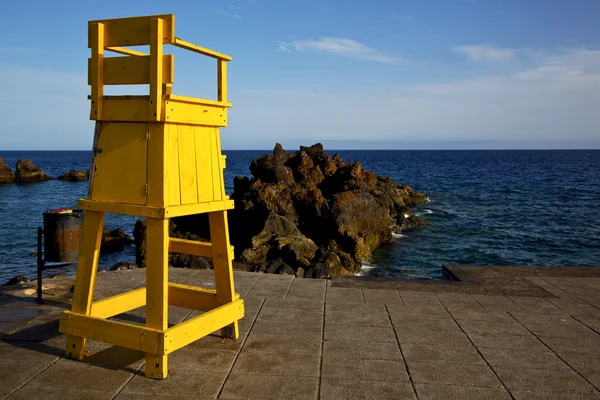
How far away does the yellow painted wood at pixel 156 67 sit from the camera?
13.8 feet

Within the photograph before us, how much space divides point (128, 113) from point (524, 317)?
477 cm

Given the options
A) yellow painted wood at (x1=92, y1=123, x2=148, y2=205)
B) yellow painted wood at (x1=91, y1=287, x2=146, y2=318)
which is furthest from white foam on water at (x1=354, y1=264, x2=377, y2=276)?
yellow painted wood at (x1=92, y1=123, x2=148, y2=205)

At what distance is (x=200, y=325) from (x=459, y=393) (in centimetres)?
217

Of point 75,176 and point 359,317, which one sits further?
point 75,176

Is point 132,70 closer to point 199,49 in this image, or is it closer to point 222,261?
point 199,49

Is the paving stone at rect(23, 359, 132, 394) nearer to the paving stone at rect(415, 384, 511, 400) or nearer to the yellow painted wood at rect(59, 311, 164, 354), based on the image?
the yellow painted wood at rect(59, 311, 164, 354)

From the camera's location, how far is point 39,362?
4562 millimetres

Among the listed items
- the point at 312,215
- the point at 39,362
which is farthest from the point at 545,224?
the point at 39,362

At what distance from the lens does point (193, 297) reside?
5516 millimetres

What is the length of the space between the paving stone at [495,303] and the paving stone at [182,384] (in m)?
3.65

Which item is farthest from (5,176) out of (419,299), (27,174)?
(419,299)

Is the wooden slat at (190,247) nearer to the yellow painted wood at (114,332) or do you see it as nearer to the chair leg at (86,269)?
the chair leg at (86,269)

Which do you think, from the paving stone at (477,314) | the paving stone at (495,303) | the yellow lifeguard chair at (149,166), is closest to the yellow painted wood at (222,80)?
the yellow lifeguard chair at (149,166)

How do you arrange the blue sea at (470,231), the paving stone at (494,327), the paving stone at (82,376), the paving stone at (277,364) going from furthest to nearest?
the blue sea at (470,231), the paving stone at (494,327), the paving stone at (277,364), the paving stone at (82,376)
